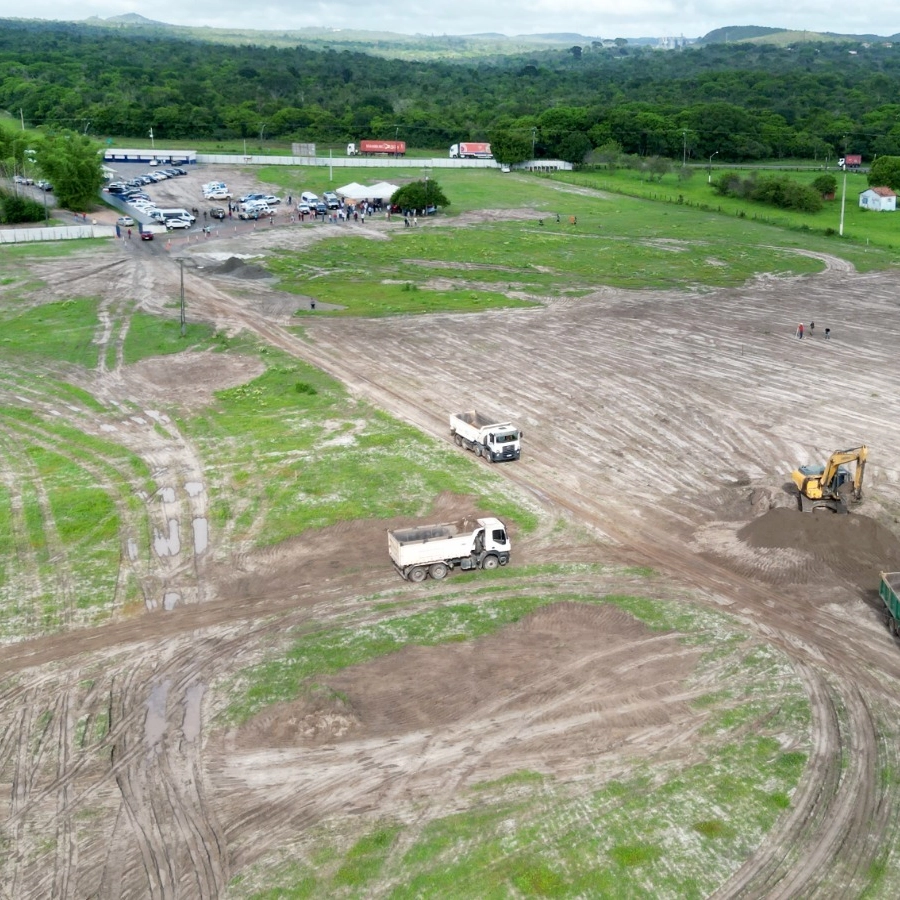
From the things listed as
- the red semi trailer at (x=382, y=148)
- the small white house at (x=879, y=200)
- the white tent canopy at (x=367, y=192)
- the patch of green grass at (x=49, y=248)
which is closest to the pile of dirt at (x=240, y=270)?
the patch of green grass at (x=49, y=248)

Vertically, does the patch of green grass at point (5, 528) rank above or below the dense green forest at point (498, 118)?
below

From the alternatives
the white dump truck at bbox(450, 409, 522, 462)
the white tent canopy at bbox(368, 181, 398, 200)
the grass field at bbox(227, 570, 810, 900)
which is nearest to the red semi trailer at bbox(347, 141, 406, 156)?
the white tent canopy at bbox(368, 181, 398, 200)

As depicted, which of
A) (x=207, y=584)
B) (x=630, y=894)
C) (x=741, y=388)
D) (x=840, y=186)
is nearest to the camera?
(x=630, y=894)

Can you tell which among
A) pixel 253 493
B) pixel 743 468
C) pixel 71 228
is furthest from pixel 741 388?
pixel 71 228

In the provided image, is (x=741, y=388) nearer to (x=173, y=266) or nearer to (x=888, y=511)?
(x=888, y=511)

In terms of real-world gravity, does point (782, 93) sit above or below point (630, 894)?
above

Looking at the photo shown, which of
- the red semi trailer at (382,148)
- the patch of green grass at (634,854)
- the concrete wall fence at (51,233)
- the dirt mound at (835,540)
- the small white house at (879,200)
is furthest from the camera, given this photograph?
the red semi trailer at (382,148)

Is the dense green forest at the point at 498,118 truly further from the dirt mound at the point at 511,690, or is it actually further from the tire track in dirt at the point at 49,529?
the dirt mound at the point at 511,690
